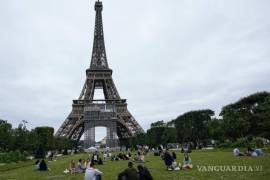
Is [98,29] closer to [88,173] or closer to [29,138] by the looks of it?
[29,138]

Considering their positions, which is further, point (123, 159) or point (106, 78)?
point (106, 78)

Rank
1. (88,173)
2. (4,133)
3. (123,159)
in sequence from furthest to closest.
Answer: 1. (4,133)
2. (123,159)
3. (88,173)

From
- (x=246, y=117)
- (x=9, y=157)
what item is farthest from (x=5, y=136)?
(x=246, y=117)

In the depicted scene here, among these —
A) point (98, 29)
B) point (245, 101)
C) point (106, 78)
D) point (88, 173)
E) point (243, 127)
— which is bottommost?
point (88, 173)

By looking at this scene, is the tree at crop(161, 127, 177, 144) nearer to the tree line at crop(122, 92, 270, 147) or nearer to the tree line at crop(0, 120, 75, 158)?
the tree line at crop(122, 92, 270, 147)

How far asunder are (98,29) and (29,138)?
53.1 metres

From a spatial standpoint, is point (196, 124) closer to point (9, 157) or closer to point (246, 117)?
point (246, 117)

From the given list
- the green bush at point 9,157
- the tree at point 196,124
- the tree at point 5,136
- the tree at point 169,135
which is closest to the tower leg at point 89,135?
the tree at point 169,135

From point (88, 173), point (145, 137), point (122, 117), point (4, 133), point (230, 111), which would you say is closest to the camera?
point (88, 173)

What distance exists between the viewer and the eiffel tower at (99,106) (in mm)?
101875

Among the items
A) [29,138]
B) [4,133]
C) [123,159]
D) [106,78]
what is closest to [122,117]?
[106,78]

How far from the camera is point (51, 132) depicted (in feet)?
249

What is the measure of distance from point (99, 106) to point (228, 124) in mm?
55161

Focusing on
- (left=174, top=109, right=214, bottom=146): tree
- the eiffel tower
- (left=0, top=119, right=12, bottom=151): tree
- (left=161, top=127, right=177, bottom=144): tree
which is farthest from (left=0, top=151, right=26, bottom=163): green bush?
the eiffel tower
